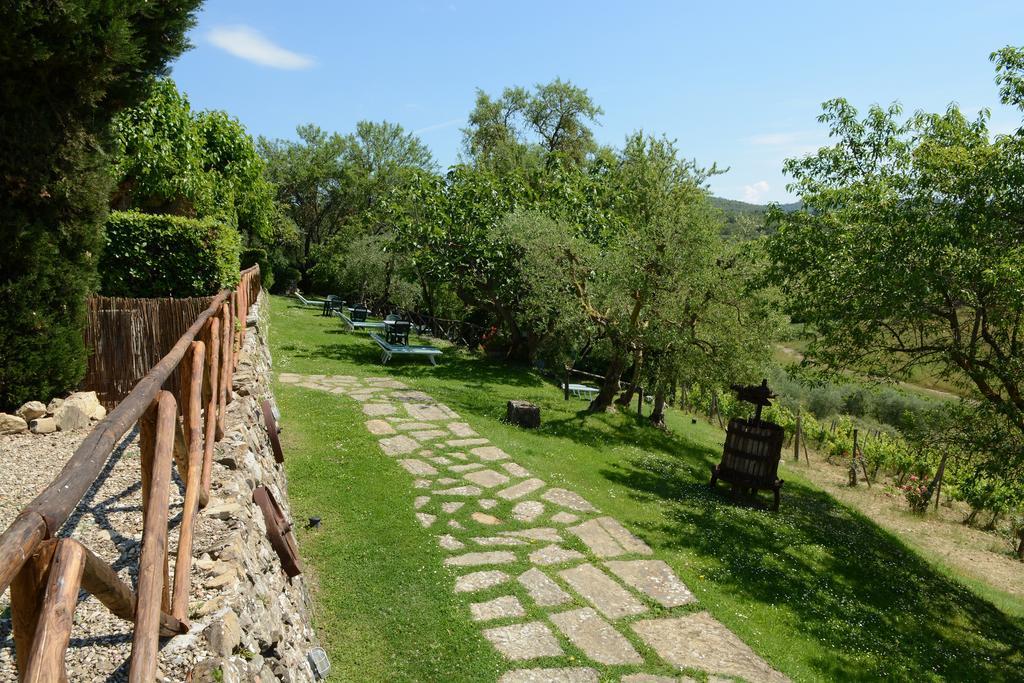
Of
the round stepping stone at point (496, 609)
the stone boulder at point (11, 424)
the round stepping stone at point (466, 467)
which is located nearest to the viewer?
the round stepping stone at point (496, 609)

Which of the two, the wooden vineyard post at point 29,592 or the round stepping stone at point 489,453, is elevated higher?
the wooden vineyard post at point 29,592

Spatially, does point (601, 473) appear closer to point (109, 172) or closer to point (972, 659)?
point (972, 659)

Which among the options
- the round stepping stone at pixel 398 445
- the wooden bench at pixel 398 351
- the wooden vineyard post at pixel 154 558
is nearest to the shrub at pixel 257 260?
the wooden bench at pixel 398 351

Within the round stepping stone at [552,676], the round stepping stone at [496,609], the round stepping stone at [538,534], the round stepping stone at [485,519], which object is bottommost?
the round stepping stone at [552,676]

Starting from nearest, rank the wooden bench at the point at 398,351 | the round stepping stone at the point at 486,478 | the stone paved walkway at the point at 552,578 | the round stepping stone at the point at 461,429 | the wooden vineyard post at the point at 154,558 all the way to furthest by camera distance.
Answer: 1. the wooden vineyard post at the point at 154,558
2. the stone paved walkway at the point at 552,578
3. the round stepping stone at the point at 486,478
4. the round stepping stone at the point at 461,429
5. the wooden bench at the point at 398,351

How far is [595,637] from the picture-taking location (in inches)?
205

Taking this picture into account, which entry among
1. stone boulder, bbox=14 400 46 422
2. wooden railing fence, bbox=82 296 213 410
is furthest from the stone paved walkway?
stone boulder, bbox=14 400 46 422

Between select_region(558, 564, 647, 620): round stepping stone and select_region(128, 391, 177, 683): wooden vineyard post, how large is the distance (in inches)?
161

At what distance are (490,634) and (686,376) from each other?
31.0ft

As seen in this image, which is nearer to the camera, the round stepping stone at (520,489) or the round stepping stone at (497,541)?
the round stepping stone at (497,541)

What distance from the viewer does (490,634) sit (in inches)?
201

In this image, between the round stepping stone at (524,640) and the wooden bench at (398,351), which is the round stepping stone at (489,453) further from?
the wooden bench at (398,351)

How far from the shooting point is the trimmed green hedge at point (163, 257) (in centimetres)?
912

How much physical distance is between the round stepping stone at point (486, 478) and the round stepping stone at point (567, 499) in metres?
0.73
